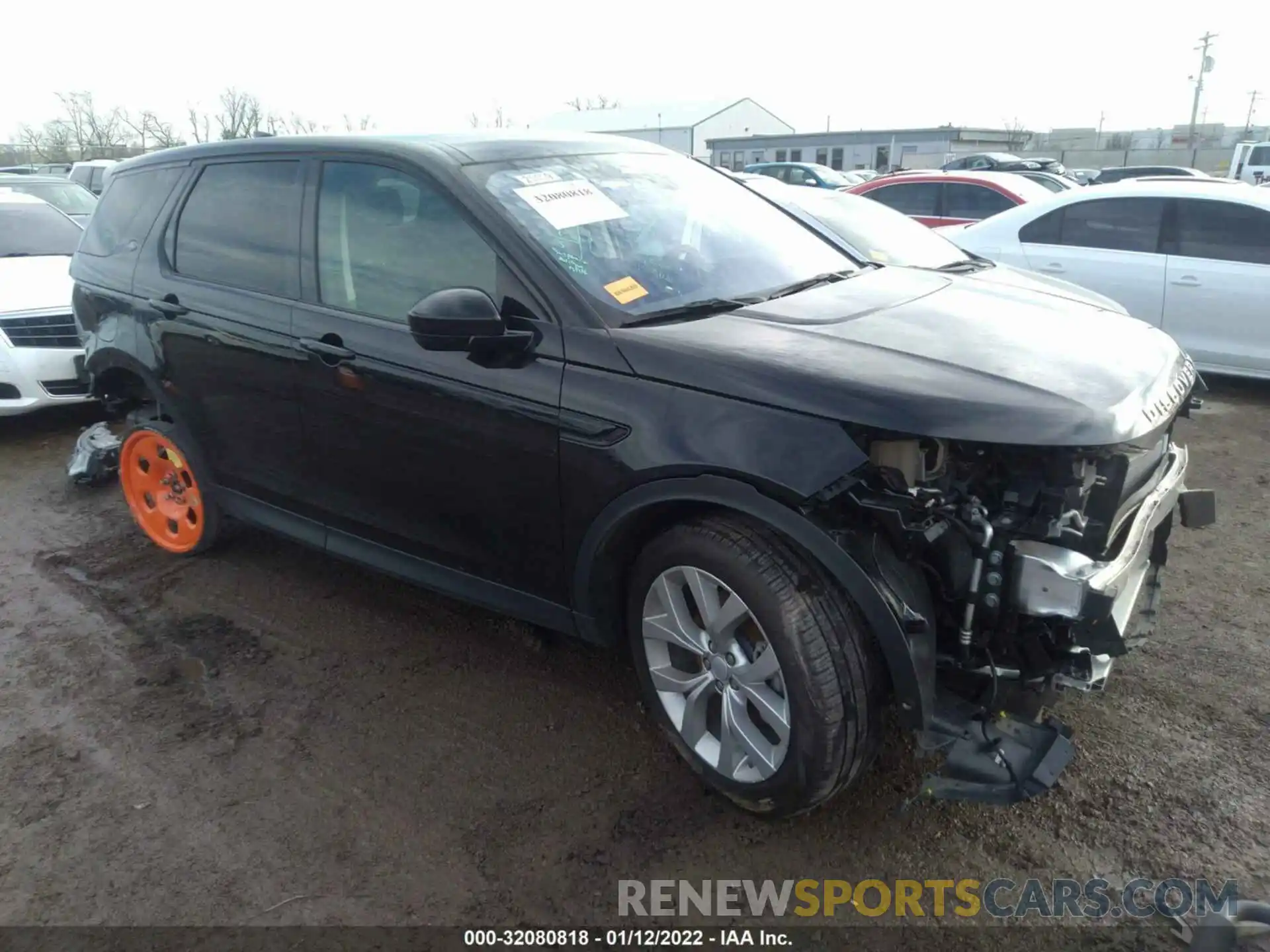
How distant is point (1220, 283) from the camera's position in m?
6.64

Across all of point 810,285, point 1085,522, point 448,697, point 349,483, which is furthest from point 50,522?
point 1085,522

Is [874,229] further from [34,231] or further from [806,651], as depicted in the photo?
[34,231]

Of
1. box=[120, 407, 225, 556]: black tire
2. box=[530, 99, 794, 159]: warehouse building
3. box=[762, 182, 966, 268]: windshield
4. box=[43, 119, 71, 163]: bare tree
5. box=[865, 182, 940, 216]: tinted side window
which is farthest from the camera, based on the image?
box=[530, 99, 794, 159]: warehouse building

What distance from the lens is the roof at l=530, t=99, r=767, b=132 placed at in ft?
220

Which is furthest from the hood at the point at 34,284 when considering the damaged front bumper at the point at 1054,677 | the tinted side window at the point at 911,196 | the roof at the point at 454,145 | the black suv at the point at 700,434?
the tinted side window at the point at 911,196

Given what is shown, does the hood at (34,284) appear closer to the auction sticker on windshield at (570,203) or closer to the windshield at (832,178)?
the auction sticker on windshield at (570,203)

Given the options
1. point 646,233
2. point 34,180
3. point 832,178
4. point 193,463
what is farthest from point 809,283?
point 832,178

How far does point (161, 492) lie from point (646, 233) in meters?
2.94

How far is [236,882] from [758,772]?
4.81 ft

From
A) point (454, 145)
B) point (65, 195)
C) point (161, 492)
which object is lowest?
point (161, 492)

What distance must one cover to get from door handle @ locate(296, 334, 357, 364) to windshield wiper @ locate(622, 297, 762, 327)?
42.7 inches

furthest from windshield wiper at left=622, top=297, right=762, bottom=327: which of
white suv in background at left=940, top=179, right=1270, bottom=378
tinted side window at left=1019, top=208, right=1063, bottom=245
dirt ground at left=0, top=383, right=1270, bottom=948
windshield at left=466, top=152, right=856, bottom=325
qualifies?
tinted side window at left=1019, top=208, right=1063, bottom=245

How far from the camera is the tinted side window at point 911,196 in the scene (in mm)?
10969

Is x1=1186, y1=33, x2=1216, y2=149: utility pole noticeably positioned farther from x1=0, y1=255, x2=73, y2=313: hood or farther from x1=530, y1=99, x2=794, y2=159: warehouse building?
x1=0, y1=255, x2=73, y2=313: hood
